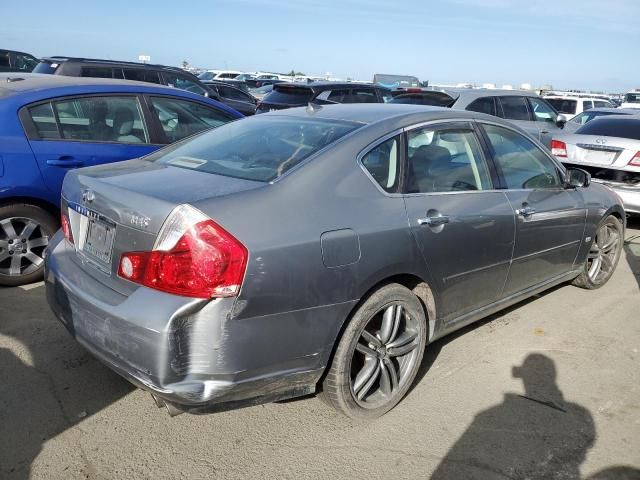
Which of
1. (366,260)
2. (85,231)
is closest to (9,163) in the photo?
(85,231)

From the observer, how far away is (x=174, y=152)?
11.5 feet

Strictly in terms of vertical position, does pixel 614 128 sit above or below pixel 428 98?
above

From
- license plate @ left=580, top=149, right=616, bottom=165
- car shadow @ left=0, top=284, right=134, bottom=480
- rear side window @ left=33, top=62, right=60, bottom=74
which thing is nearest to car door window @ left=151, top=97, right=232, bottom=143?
car shadow @ left=0, top=284, right=134, bottom=480

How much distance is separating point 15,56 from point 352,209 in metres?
20.6

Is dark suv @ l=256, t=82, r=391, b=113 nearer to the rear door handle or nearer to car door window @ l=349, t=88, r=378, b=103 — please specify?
car door window @ l=349, t=88, r=378, b=103

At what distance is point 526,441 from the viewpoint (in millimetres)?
2934

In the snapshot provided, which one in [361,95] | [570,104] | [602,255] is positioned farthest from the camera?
[570,104]

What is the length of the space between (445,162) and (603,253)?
2.62 meters

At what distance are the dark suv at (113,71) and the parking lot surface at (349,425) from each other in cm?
829

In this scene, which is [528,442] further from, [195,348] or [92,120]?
[92,120]

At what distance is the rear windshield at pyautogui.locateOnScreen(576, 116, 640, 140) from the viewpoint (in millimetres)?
7301

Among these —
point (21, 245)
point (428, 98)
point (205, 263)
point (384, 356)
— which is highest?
point (428, 98)

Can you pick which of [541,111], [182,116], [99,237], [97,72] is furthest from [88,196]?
[541,111]

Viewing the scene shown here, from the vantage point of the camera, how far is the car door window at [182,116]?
5340 mm
